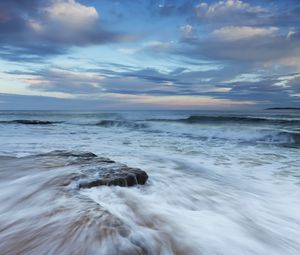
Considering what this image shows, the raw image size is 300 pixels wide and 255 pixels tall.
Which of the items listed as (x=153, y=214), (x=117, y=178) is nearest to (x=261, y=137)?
(x=117, y=178)

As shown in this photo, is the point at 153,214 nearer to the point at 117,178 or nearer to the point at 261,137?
the point at 117,178

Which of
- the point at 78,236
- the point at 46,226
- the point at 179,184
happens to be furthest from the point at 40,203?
the point at 179,184

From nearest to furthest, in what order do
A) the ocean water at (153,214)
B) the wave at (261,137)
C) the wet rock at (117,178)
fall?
the ocean water at (153,214), the wet rock at (117,178), the wave at (261,137)

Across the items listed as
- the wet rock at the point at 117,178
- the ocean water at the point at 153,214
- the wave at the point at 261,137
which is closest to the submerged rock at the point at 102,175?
the wet rock at the point at 117,178

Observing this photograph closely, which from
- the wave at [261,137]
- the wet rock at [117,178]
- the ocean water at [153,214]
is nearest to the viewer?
the ocean water at [153,214]

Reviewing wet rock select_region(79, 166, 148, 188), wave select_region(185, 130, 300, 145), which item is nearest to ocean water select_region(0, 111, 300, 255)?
wet rock select_region(79, 166, 148, 188)

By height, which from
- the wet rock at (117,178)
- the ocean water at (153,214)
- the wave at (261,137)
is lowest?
the wave at (261,137)

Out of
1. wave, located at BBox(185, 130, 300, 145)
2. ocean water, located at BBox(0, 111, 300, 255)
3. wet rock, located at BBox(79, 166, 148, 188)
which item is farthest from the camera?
wave, located at BBox(185, 130, 300, 145)

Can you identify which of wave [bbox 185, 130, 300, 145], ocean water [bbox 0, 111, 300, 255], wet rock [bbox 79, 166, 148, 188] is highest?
wet rock [bbox 79, 166, 148, 188]

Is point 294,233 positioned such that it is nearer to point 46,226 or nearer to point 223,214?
point 223,214

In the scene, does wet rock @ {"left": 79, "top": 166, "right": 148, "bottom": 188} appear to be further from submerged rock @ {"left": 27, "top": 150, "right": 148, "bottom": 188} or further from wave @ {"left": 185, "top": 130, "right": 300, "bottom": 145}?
wave @ {"left": 185, "top": 130, "right": 300, "bottom": 145}

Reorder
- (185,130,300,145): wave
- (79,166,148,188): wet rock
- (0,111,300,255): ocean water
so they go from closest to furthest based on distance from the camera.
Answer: (0,111,300,255): ocean water, (79,166,148,188): wet rock, (185,130,300,145): wave

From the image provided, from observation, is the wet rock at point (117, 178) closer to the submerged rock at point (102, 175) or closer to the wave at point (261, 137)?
the submerged rock at point (102, 175)

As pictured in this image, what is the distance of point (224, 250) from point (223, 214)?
1.02 meters
